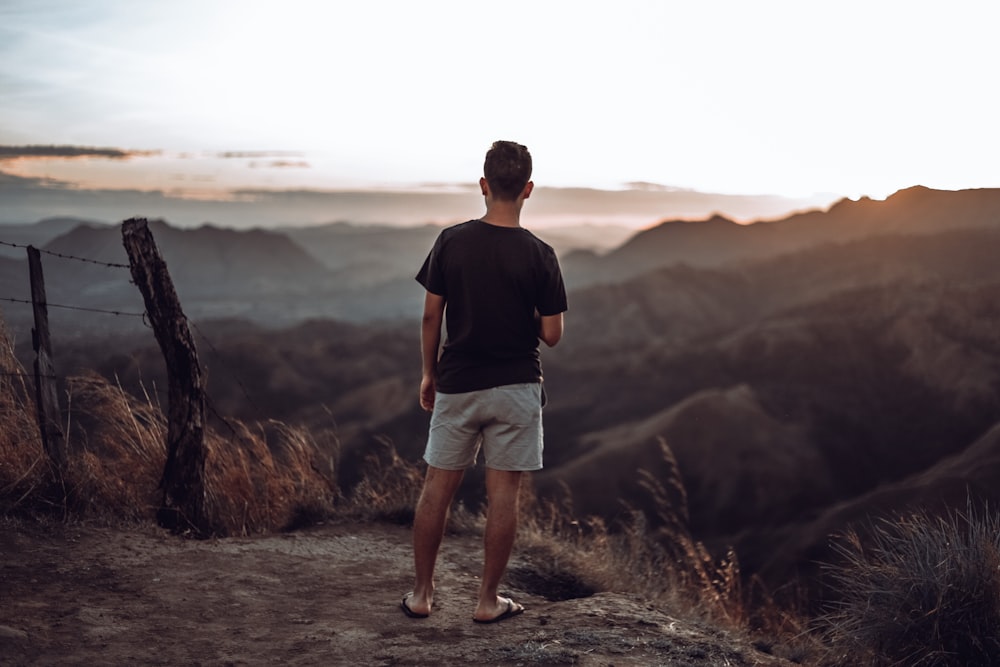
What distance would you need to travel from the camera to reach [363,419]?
59.7 meters

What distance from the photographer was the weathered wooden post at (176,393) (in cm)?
499

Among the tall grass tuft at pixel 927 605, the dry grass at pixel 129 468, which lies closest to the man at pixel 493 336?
the tall grass tuft at pixel 927 605

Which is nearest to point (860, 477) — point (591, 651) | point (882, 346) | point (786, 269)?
point (882, 346)

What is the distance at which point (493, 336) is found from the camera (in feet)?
10.7

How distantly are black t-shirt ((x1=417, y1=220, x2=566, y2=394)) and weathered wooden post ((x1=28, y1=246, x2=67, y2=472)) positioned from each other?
263cm

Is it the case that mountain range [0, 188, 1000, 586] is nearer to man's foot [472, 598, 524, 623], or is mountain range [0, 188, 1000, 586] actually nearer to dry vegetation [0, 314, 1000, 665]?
dry vegetation [0, 314, 1000, 665]

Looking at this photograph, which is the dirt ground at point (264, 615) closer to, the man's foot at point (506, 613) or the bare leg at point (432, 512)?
the man's foot at point (506, 613)

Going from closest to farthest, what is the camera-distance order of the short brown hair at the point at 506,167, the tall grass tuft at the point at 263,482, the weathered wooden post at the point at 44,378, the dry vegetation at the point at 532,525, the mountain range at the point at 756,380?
the short brown hair at the point at 506,167 < the dry vegetation at the point at 532,525 < the weathered wooden post at the point at 44,378 < the tall grass tuft at the point at 263,482 < the mountain range at the point at 756,380

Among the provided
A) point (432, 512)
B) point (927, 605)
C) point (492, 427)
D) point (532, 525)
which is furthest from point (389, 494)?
point (927, 605)

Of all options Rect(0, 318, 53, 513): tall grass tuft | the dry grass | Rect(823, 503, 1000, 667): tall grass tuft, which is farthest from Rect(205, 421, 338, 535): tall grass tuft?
Rect(823, 503, 1000, 667): tall grass tuft

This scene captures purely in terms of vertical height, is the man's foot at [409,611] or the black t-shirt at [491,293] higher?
the black t-shirt at [491,293]

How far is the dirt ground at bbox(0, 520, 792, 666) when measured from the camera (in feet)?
10.6

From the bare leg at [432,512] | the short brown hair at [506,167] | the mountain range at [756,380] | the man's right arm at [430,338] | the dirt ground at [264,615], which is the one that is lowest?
the mountain range at [756,380]

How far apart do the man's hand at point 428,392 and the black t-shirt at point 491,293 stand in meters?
0.11
